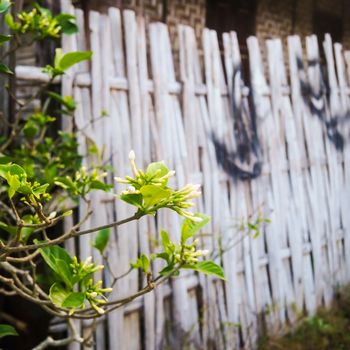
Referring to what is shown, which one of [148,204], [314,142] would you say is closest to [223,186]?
[314,142]

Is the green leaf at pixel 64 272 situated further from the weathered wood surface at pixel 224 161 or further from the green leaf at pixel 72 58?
the weathered wood surface at pixel 224 161

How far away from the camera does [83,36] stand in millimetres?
2133

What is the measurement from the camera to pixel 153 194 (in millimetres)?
832

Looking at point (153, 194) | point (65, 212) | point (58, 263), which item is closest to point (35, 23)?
point (65, 212)

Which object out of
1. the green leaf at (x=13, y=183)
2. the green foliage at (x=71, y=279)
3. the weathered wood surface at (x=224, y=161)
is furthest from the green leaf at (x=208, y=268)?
the weathered wood surface at (x=224, y=161)

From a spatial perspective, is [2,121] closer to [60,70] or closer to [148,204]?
[60,70]

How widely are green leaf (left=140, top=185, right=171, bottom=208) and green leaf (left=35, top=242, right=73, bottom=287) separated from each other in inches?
13.3

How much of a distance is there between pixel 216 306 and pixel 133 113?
1.25m

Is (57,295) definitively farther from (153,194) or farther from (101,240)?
(101,240)

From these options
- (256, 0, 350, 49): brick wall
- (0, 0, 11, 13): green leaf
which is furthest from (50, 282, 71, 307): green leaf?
(256, 0, 350, 49): brick wall

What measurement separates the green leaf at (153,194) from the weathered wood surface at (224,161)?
126 cm

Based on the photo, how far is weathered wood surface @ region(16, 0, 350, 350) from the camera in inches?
85.6

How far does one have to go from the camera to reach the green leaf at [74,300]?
94cm

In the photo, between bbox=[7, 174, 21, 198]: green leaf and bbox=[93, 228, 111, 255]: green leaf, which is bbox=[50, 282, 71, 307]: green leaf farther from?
bbox=[93, 228, 111, 255]: green leaf
